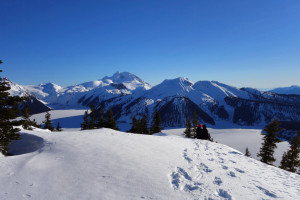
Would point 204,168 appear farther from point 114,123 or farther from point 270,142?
point 114,123

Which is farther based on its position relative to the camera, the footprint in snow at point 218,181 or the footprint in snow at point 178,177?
Result: the footprint in snow at point 218,181

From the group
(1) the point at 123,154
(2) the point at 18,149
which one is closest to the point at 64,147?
(1) the point at 123,154

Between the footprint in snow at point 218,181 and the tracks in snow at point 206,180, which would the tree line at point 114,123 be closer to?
A: the tracks in snow at point 206,180

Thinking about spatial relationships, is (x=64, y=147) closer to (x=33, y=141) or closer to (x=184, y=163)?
(x=33, y=141)

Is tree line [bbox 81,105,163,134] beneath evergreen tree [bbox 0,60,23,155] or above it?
beneath

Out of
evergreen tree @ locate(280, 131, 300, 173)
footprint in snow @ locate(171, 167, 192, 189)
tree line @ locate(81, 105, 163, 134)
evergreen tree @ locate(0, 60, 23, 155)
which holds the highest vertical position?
evergreen tree @ locate(0, 60, 23, 155)

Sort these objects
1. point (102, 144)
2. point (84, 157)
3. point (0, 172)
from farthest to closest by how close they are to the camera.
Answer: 1. point (102, 144)
2. point (84, 157)
3. point (0, 172)

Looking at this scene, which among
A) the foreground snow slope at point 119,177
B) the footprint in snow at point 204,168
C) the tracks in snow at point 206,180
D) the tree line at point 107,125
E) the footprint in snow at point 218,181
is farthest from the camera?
the tree line at point 107,125

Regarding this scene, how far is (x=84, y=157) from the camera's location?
25.2 ft

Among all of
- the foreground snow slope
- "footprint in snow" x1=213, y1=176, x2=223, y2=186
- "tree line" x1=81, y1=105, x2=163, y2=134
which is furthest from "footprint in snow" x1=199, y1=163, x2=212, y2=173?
"tree line" x1=81, y1=105, x2=163, y2=134

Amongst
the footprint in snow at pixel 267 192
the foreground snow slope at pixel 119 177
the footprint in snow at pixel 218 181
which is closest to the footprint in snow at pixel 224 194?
the foreground snow slope at pixel 119 177

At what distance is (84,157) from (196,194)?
577 centimetres

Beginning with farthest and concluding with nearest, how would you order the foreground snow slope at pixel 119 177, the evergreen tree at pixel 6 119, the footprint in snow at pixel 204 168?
the evergreen tree at pixel 6 119, the footprint in snow at pixel 204 168, the foreground snow slope at pixel 119 177

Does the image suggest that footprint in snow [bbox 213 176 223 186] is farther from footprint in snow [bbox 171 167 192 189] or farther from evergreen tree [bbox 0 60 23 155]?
evergreen tree [bbox 0 60 23 155]
